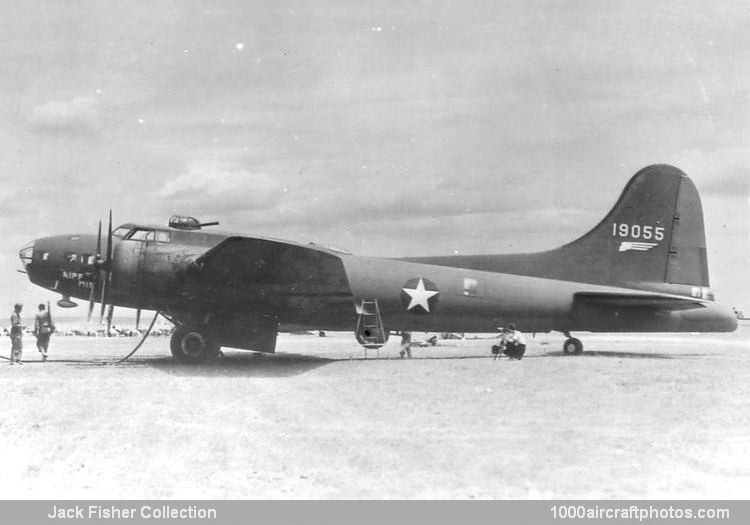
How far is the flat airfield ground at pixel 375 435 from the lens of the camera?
5.93 metres

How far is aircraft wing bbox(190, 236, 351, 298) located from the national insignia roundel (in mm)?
1782

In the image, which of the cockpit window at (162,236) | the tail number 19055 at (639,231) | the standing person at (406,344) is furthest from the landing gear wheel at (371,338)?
the tail number 19055 at (639,231)

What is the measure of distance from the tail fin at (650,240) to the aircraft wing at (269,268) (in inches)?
274

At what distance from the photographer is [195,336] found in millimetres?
14445

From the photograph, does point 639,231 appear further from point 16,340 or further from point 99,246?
point 16,340

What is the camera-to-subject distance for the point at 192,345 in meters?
14.4

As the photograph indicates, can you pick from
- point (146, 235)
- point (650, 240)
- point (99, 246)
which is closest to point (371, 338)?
point (146, 235)

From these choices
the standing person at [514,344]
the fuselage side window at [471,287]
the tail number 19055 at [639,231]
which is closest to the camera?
the standing person at [514,344]

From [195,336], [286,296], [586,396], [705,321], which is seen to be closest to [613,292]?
[705,321]

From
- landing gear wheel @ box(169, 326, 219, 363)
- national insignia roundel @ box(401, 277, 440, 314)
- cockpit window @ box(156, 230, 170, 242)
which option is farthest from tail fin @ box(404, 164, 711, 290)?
cockpit window @ box(156, 230, 170, 242)

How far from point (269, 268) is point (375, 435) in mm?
7191

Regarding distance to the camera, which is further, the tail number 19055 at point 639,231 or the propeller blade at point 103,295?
the tail number 19055 at point 639,231

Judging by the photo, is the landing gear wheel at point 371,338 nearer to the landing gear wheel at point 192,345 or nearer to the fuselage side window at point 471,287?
the fuselage side window at point 471,287

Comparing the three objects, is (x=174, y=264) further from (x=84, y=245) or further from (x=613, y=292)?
(x=613, y=292)
